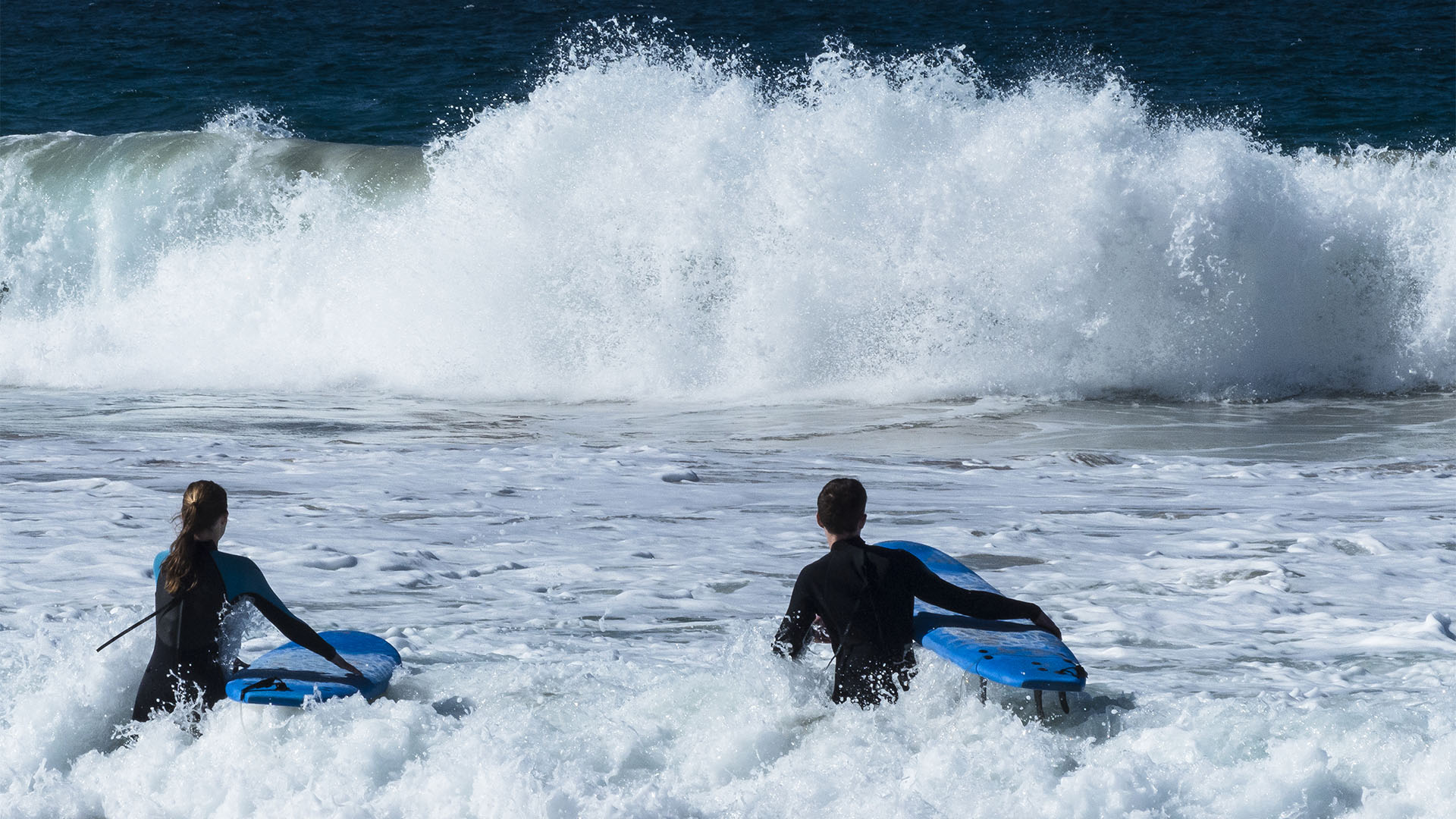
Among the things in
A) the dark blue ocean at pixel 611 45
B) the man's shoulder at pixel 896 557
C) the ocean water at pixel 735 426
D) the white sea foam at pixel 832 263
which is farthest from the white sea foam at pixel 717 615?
the dark blue ocean at pixel 611 45

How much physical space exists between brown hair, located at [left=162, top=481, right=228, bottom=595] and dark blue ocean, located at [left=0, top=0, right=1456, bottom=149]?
16.7 meters

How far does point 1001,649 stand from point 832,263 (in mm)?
7876

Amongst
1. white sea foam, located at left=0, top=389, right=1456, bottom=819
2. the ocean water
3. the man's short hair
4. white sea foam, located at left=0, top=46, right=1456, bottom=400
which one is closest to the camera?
white sea foam, located at left=0, top=389, right=1456, bottom=819

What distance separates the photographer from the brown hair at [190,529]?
3830mm

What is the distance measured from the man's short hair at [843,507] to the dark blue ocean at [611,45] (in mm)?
16453

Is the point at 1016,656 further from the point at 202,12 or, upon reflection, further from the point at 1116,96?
the point at 202,12

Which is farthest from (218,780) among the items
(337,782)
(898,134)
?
(898,134)

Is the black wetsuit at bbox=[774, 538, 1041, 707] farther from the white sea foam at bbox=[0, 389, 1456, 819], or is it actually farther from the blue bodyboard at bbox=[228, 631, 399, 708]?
the blue bodyboard at bbox=[228, 631, 399, 708]

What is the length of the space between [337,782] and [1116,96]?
9781mm

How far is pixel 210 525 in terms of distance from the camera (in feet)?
12.7

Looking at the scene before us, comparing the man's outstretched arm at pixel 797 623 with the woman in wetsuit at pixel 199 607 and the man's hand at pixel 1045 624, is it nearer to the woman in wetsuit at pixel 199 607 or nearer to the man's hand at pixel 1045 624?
the man's hand at pixel 1045 624

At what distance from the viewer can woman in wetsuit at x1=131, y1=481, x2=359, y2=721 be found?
12.7 feet

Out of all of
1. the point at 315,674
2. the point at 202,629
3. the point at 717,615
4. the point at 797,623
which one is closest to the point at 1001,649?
the point at 797,623

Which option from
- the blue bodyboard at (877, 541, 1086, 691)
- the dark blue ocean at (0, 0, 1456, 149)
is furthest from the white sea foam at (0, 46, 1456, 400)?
the dark blue ocean at (0, 0, 1456, 149)
